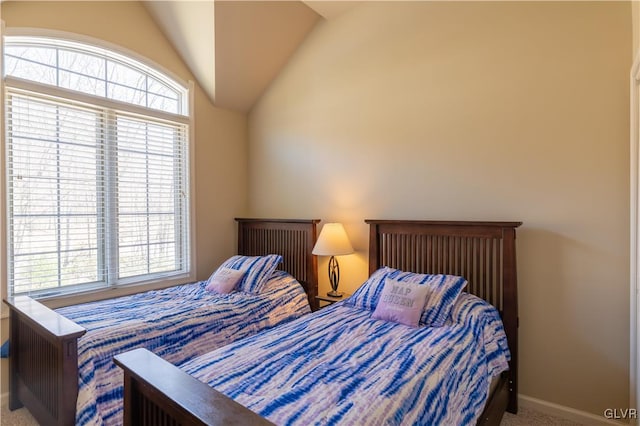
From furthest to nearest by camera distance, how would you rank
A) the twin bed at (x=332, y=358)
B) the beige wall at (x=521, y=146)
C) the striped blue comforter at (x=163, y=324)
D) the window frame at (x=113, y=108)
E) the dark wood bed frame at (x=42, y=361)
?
the window frame at (x=113, y=108), the beige wall at (x=521, y=146), the striped blue comforter at (x=163, y=324), the dark wood bed frame at (x=42, y=361), the twin bed at (x=332, y=358)

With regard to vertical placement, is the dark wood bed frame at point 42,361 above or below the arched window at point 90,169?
below

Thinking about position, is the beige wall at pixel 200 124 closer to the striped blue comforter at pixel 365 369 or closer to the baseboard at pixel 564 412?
the striped blue comforter at pixel 365 369

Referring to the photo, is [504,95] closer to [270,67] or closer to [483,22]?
[483,22]

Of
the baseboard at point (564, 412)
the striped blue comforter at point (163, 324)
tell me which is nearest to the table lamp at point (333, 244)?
the striped blue comforter at point (163, 324)

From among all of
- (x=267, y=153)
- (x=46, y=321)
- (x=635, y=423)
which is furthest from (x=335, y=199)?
(x=635, y=423)

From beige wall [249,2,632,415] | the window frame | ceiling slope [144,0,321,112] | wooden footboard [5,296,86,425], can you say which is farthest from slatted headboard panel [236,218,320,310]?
wooden footboard [5,296,86,425]

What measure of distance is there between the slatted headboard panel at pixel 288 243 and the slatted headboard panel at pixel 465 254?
65 centimetres

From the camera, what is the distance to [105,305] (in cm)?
257

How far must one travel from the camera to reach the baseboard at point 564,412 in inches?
82.7

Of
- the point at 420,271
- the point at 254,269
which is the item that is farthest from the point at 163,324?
the point at 420,271

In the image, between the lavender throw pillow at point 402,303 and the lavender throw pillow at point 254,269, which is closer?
the lavender throw pillow at point 402,303

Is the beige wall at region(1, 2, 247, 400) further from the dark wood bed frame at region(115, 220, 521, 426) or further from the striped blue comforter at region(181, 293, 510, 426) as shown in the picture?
the striped blue comforter at region(181, 293, 510, 426)

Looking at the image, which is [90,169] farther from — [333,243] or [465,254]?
[465,254]

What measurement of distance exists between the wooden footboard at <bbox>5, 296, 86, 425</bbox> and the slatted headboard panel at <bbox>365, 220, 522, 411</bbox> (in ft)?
6.85
